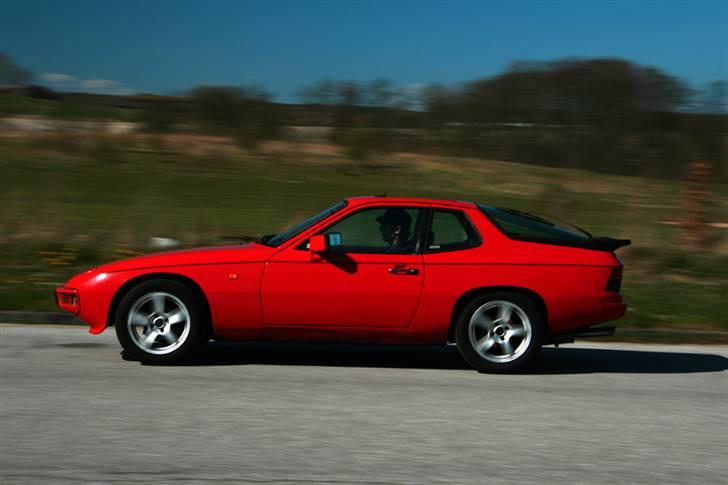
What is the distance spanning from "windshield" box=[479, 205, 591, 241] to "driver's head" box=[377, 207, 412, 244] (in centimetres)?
69

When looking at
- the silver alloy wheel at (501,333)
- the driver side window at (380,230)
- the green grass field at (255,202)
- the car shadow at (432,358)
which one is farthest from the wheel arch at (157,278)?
the green grass field at (255,202)

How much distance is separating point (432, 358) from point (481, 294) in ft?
3.60

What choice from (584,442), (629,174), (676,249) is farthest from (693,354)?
(629,174)

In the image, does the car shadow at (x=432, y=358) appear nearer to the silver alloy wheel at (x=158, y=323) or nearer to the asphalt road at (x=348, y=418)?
the asphalt road at (x=348, y=418)

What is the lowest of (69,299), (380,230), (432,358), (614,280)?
(432,358)

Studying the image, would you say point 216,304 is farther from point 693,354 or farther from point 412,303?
Result: point 693,354

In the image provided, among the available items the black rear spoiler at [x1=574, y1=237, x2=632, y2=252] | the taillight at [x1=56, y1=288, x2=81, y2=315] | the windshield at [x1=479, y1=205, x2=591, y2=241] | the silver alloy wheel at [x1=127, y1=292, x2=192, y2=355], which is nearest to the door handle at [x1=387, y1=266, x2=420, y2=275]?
the windshield at [x1=479, y1=205, x2=591, y2=241]

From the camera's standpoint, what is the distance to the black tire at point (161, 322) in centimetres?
753

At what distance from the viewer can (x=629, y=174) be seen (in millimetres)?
24281

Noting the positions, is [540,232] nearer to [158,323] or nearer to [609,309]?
[609,309]

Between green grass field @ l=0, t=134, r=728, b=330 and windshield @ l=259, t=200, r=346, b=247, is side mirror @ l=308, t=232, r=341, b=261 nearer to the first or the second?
windshield @ l=259, t=200, r=346, b=247

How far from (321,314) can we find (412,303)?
74cm

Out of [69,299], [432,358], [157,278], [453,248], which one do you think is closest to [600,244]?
[453,248]

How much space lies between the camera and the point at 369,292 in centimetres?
754
